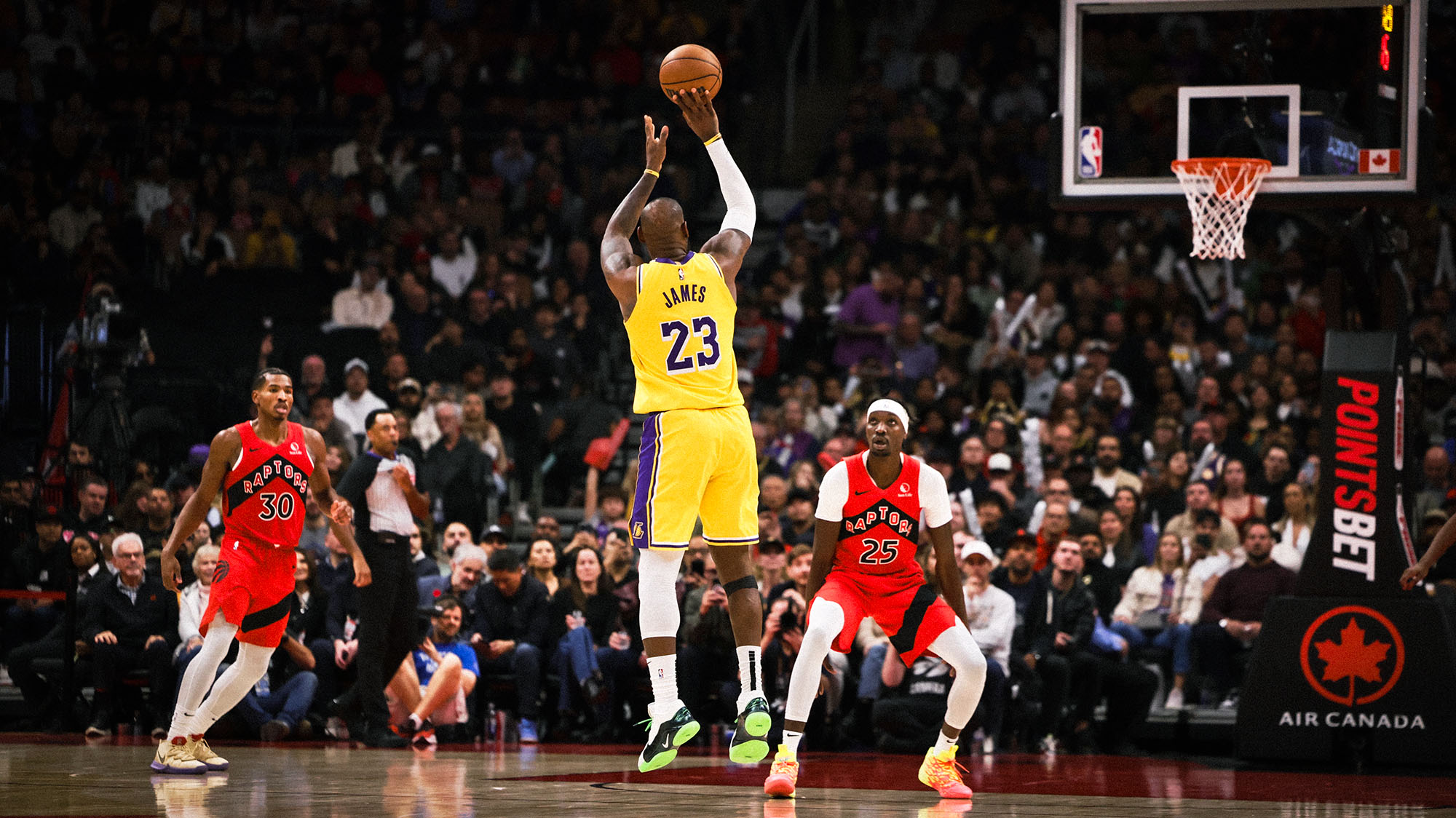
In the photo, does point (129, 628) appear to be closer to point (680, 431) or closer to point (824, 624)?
point (824, 624)

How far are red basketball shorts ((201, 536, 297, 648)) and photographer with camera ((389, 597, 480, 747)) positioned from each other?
2.85m

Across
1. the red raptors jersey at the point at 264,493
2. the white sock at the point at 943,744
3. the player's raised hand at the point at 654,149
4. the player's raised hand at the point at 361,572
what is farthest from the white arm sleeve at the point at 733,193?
the player's raised hand at the point at 361,572

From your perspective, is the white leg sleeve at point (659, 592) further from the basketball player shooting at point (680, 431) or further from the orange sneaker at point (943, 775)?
the orange sneaker at point (943, 775)

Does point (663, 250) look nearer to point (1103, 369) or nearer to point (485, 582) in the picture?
point (485, 582)

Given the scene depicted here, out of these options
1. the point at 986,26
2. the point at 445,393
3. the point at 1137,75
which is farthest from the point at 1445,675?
the point at 986,26

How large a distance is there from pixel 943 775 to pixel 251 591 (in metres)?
3.85

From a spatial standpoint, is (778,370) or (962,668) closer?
(962,668)

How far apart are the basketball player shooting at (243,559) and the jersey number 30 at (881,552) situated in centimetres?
311

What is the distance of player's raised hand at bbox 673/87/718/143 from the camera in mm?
7699

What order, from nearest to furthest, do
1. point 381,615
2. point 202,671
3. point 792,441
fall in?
point 202,671
point 381,615
point 792,441

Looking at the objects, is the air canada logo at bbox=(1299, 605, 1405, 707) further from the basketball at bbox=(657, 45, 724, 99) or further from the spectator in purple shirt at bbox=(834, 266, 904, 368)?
the spectator in purple shirt at bbox=(834, 266, 904, 368)

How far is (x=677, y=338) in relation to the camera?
7.70 meters

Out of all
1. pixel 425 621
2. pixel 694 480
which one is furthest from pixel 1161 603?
pixel 694 480

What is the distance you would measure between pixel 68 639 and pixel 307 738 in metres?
2.06
